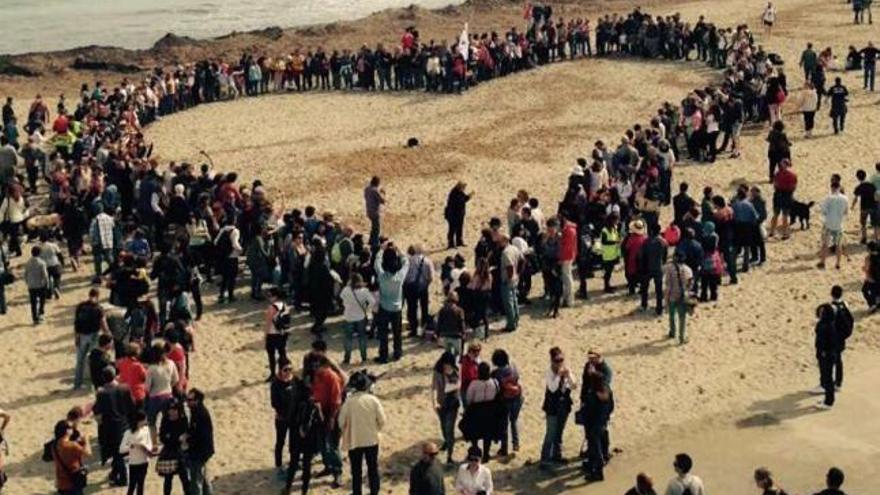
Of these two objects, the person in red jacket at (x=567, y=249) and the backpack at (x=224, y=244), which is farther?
the backpack at (x=224, y=244)

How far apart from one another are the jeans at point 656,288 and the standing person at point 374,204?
5032 millimetres

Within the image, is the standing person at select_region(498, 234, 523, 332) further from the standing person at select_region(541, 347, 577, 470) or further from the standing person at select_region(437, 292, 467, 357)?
the standing person at select_region(541, 347, 577, 470)

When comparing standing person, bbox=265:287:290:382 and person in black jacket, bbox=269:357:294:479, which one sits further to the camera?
standing person, bbox=265:287:290:382

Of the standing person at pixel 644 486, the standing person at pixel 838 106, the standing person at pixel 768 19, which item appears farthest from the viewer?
the standing person at pixel 768 19

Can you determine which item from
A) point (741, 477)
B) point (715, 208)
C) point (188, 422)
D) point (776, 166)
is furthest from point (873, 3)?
point (188, 422)

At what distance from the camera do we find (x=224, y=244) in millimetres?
20891

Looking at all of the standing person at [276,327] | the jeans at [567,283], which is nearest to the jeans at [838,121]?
the jeans at [567,283]

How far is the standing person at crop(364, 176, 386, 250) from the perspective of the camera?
75.8 feet

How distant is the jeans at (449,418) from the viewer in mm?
14977

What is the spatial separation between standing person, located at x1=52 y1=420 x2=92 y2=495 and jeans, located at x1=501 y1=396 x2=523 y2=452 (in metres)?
4.76

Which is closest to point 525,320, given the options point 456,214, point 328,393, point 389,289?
point 389,289

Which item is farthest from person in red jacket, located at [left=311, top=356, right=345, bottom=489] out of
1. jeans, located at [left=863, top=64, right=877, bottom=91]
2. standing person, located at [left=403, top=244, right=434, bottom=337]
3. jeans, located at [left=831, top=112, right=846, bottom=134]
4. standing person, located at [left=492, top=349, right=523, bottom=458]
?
jeans, located at [left=863, top=64, right=877, bottom=91]

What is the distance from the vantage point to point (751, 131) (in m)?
30.7

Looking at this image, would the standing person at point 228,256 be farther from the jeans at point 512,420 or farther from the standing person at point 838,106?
the standing person at point 838,106
